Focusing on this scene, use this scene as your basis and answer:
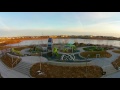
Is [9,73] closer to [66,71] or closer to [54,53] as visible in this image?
[66,71]

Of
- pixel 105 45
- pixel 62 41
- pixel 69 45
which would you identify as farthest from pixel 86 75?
pixel 105 45

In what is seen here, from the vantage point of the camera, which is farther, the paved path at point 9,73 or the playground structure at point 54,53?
the playground structure at point 54,53

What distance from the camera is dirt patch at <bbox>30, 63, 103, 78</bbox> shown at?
7324mm

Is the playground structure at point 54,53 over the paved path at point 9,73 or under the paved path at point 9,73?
over

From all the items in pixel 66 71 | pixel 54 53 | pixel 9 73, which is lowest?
pixel 9 73

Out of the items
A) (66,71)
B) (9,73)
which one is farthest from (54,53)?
(9,73)

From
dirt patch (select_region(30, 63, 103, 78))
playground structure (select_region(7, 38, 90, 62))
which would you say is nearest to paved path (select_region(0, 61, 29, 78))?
dirt patch (select_region(30, 63, 103, 78))

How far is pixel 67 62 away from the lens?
823 cm

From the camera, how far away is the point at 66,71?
7594mm

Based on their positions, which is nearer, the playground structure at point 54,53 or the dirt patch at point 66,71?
the dirt patch at point 66,71

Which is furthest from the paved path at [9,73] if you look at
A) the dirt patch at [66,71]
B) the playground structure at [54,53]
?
the playground structure at [54,53]

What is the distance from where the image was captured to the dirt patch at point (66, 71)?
7.32 m

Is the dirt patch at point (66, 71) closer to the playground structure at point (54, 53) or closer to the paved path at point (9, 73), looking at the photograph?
the paved path at point (9, 73)

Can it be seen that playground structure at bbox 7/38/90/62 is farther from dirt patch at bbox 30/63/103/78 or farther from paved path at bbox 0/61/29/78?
paved path at bbox 0/61/29/78
